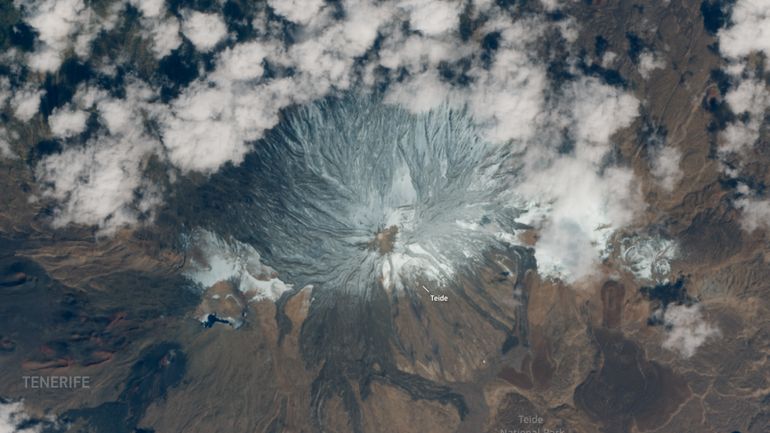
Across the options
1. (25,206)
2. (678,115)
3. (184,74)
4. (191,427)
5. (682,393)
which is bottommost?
(682,393)

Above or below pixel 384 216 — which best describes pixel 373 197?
above

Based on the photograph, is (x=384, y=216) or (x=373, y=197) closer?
(x=373, y=197)

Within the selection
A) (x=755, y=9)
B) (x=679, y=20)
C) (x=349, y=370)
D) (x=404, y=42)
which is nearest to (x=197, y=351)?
(x=349, y=370)

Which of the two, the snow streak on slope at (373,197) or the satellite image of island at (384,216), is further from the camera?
the snow streak on slope at (373,197)

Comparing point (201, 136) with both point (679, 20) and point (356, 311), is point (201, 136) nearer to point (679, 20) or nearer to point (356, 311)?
point (356, 311)
